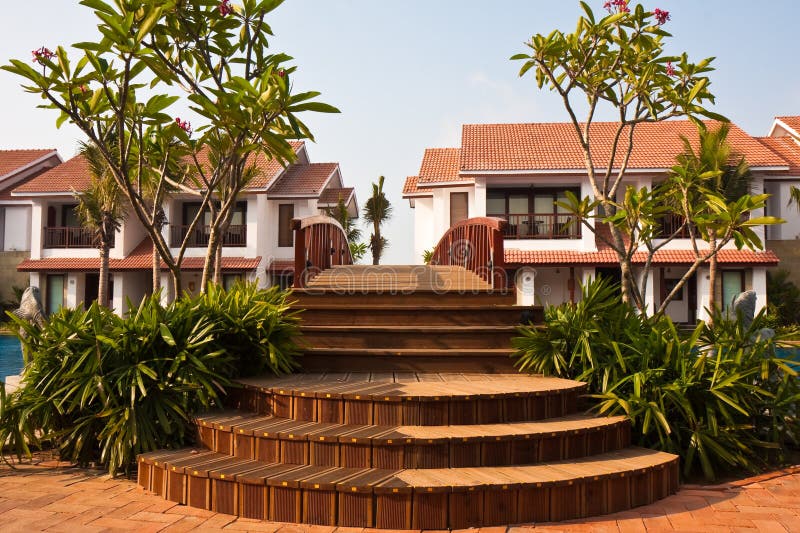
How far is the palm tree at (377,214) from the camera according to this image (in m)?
27.0

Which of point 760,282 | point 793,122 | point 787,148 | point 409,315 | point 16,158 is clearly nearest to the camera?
point 409,315

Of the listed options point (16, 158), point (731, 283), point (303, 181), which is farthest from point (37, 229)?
point (731, 283)

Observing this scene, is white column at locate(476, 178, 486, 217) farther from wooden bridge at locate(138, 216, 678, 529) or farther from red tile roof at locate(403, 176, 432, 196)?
wooden bridge at locate(138, 216, 678, 529)

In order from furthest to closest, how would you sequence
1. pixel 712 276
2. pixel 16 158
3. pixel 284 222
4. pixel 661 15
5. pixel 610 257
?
Result: pixel 16 158
pixel 284 222
pixel 610 257
pixel 712 276
pixel 661 15

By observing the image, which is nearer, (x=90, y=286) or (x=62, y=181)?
(x=62, y=181)

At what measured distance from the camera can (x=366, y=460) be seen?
13.8 feet

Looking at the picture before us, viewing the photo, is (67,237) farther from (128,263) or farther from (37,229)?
(128,263)

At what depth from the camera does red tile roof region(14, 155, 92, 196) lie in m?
24.3

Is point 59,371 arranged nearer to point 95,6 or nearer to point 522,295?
point 95,6

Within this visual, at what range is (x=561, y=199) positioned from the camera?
71.9 ft

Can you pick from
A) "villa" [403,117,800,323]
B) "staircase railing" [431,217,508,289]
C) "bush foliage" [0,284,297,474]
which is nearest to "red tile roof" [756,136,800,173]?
"villa" [403,117,800,323]

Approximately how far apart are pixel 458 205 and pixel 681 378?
704 inches

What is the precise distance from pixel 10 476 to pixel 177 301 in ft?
6.23

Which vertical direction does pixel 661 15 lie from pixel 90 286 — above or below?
above
